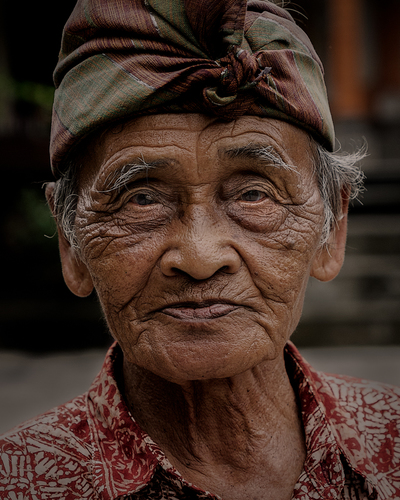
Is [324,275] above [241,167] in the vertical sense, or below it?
below

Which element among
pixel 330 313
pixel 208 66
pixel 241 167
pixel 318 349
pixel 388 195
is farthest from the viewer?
pixel 388 195

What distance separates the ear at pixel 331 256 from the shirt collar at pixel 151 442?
15.0 inches

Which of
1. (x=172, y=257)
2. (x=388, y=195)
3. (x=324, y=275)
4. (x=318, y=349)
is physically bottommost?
(x=318, y=349)

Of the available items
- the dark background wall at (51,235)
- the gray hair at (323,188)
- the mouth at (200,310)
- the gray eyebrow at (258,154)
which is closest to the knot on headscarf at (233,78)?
the gray eyebrow at (258,154)

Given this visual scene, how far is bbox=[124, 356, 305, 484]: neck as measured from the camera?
2.04 meters

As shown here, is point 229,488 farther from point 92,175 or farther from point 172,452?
point 92,175

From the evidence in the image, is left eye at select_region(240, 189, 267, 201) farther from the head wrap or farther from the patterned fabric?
the patterned fabric

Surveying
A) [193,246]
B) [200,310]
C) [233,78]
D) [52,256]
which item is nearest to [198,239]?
[193,246]

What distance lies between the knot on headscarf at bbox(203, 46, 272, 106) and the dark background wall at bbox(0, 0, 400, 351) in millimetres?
4725

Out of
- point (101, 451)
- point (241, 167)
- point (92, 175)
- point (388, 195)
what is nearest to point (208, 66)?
point (241, 167)

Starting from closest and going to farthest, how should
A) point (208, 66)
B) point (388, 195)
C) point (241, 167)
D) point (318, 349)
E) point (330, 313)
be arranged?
point (208, 66), point (241, 167), point (318, 349), point (330, 313), point (388, 195)

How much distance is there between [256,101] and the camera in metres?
1.84

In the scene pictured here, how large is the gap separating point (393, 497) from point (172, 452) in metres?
0.79

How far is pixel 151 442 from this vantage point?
1893mm
